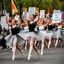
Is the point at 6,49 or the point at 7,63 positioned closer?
the point at 7,63

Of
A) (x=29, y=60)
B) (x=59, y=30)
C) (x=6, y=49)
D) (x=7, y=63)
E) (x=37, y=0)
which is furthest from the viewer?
(x=37, y=0)

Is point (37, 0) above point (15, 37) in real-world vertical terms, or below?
below

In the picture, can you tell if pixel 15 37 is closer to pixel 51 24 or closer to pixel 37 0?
pixel 51 24

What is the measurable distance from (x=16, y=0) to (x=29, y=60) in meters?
39.3

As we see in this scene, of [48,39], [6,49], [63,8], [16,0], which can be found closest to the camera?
[48,39]

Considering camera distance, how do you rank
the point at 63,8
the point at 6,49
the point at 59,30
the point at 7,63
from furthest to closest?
the point at 63,8, the point at 59,30, the point at 6,49, the point at 7,63

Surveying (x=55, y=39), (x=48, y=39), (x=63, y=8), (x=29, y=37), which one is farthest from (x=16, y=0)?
(x=63, y=8)

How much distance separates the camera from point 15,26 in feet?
54.6

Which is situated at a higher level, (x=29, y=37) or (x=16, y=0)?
A: (x=29, y=37)

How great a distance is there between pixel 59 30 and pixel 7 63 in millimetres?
9897

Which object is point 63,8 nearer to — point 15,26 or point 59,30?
point 59,30

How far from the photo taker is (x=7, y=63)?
14.9 meters

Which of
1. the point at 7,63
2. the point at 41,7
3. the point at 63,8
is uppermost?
the point at 7,63

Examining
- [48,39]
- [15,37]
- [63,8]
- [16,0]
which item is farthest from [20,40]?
[63,8]
